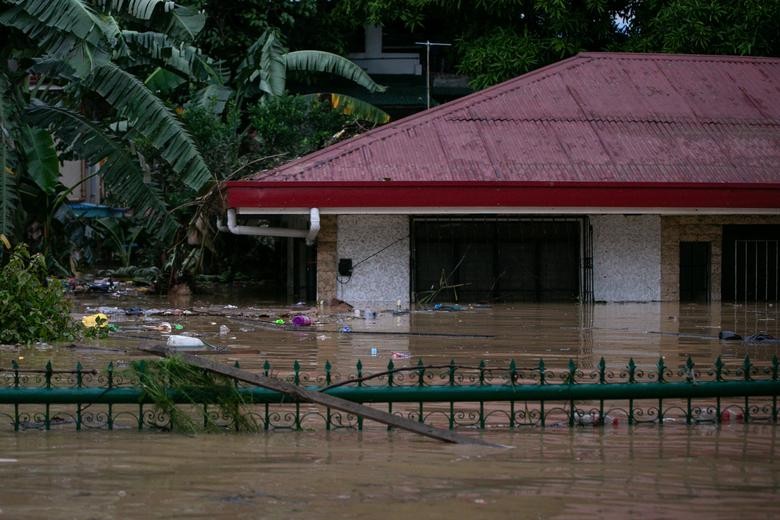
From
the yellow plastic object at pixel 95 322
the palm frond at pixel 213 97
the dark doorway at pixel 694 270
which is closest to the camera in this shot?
the yellow plastic object at pixel 95 322

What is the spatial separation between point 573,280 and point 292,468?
14519 millimetres

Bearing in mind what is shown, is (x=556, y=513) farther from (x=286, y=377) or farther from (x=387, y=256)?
(x=387, y=256)

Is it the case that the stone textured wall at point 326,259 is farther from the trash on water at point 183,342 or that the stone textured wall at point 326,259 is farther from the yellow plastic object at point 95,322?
the trash on water at point 183,342

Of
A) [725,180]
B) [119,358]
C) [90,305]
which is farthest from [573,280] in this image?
[119,358]

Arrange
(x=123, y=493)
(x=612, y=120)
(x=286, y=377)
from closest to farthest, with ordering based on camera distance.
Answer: (x=123, y=493) < (x=286, y=377) < (x=612, y=120)

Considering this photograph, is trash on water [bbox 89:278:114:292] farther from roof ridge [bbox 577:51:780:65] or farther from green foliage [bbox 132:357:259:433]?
green foliage [bbox 132:357:259:433]

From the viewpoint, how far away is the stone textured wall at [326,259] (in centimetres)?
1933

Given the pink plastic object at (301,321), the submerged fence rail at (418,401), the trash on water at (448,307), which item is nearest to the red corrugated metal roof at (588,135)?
the trash on water at (448,307)

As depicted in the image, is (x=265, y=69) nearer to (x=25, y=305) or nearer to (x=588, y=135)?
(x=588, y=135)

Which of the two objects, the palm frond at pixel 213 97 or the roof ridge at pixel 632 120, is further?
the palm frond at pixel 213 97

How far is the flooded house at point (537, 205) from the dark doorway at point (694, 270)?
25 mm

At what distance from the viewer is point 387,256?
19703mm

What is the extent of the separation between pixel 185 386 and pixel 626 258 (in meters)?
14.1

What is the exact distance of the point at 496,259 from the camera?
66.3 ft
